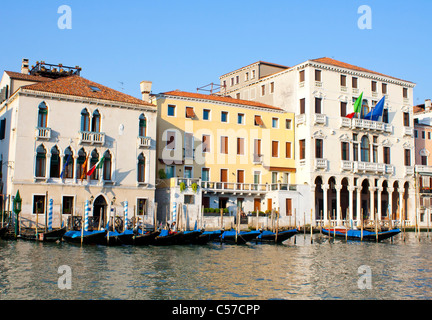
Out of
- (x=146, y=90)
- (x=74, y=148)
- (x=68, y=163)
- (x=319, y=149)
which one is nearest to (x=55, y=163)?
(x=68, y=163)

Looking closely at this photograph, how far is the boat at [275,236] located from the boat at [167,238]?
463 cm

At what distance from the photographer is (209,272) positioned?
16.3 meters

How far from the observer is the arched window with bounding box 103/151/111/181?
28281 millimetres

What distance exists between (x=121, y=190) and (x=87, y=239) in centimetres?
556

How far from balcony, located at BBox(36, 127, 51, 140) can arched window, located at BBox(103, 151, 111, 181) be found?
3278mm

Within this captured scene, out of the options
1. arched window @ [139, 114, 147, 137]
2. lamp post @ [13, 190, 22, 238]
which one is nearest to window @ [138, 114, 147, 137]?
arched window @ [139, 114, 147, 137]

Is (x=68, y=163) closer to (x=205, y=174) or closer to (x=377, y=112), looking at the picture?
(x=205, y=174)

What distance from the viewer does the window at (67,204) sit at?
88.1 feet

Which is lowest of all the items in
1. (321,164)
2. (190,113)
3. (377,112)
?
(321,164)

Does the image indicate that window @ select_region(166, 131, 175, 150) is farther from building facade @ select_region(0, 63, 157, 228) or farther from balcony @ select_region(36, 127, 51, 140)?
balcony @ select_region(36, 127, 51, 140)

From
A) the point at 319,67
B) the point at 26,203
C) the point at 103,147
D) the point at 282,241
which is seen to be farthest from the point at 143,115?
the point at 319,67

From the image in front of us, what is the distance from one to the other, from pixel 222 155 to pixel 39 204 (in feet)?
40.2

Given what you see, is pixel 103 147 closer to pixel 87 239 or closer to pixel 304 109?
pixel 87 239

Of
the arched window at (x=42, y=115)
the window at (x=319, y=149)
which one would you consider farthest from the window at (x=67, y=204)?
the window at (x=319, y=149)
